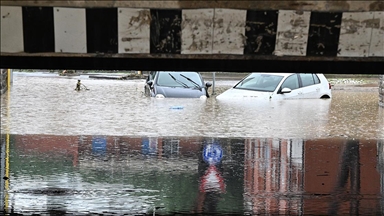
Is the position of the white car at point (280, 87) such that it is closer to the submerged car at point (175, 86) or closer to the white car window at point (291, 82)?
the white car window at point (291, 82)

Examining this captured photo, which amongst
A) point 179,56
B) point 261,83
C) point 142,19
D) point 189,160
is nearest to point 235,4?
point 179,56

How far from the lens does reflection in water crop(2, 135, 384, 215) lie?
6.16 m

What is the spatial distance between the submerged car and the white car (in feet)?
2.01

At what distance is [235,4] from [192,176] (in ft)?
10.1

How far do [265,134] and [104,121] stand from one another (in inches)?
129

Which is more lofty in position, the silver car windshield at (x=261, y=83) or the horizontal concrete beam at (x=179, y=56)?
the horizontal concrete beam at (x=179, y=56)

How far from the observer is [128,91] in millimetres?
21953

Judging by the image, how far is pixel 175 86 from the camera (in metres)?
19.1

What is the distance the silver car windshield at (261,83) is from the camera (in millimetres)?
19156

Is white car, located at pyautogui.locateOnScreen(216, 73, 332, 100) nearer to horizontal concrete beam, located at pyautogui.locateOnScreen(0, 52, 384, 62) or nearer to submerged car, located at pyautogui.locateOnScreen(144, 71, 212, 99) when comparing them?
submerged car, located at pyautogui.locateOnScreen(144, 71, 212, 99)

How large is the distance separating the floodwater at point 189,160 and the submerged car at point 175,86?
2249 millimetres

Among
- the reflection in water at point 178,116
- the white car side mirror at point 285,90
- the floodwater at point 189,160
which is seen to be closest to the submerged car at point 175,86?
the reflection in water at point 178,116

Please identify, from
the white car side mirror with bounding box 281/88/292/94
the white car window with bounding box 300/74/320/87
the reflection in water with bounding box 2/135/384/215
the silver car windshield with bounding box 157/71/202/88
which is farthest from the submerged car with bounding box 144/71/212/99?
the reflection in water with bounding box 2/135/384/215

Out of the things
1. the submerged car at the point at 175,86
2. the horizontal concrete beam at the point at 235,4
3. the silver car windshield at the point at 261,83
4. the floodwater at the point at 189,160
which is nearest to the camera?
the horizontal concrete beam at the point at 235,4
